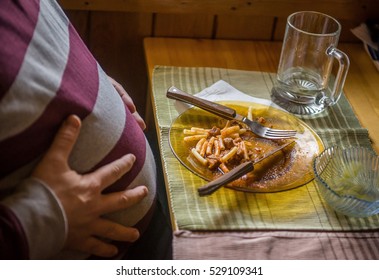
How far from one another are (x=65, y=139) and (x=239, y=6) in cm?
77

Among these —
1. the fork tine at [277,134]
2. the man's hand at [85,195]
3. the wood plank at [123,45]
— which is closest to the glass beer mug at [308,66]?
the fork tine at [277,134]

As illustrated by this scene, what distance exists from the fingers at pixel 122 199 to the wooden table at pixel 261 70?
72 mm

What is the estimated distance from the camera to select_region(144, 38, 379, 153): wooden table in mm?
1269

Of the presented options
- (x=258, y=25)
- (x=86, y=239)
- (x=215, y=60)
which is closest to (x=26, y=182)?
(x=86, y=239)

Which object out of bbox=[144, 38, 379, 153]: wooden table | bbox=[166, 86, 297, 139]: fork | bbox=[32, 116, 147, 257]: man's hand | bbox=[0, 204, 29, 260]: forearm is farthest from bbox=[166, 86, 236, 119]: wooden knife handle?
bbox=[0, 204, 29, 260]: forearm

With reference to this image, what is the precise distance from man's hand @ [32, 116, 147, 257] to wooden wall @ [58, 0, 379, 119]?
61 cm

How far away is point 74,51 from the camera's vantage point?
0.80 m

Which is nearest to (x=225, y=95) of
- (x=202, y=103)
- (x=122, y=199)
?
(x=202, y=103)

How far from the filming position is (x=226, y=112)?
1.08 metres

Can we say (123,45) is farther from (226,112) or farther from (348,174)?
(348,174)

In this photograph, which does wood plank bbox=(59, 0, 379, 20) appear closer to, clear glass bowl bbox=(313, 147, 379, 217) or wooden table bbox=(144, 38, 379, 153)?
wooden table bbox=(144, 38, 379, 153)

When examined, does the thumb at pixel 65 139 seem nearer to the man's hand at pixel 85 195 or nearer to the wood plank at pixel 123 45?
the man's hand at pixel 85 195

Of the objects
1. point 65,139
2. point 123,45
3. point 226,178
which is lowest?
point 123,45

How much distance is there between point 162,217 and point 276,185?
21 cm
